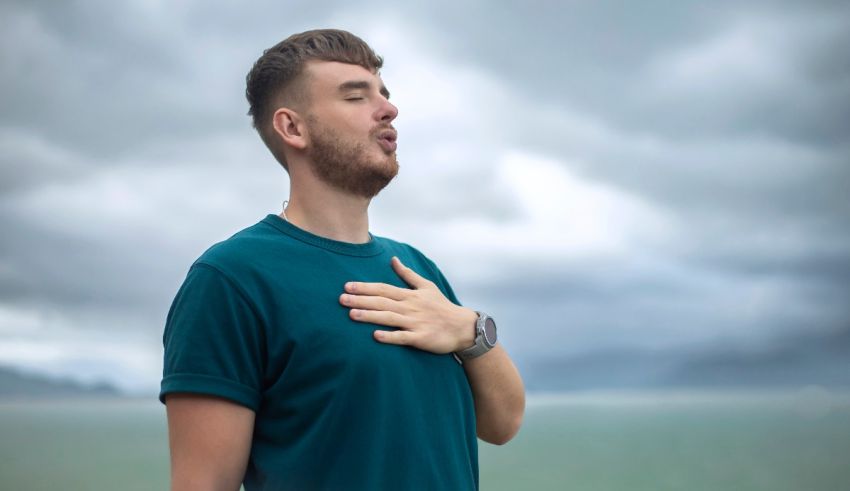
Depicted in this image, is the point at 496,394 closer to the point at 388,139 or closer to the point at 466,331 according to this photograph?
the point at 466,331

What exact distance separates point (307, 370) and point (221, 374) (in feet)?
0.96

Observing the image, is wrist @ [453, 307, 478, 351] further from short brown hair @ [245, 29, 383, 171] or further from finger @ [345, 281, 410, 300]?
short brown hair @ [245, 29, 383, 171]

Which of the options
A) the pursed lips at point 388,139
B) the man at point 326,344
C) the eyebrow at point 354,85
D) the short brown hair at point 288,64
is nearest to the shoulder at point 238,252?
the man at point 326,344

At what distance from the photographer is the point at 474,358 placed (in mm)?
3219

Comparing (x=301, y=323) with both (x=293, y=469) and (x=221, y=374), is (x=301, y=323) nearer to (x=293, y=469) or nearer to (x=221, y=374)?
(x=221, y=374)

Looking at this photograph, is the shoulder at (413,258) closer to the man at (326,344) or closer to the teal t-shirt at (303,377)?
the man at (326,344)

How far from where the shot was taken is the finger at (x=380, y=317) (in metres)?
2.84

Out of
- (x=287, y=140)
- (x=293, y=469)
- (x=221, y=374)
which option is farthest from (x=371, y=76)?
(x=293, y=469)

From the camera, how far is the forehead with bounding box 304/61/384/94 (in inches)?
130

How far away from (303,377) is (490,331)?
91 cm

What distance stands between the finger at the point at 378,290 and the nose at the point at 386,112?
28.6 inches

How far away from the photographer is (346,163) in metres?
3.18

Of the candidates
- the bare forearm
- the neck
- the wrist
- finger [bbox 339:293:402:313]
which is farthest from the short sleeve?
the bare forearm

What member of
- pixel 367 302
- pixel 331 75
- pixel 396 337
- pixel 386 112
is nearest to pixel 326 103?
pixel 331 75
